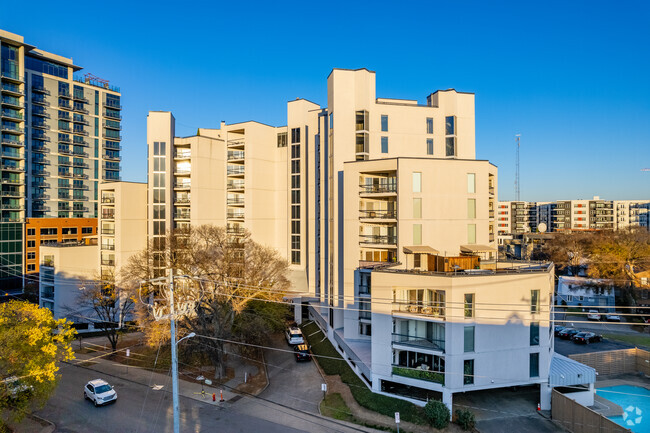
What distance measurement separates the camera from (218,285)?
2895cm

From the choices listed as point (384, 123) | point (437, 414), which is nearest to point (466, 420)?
point (437, 414)

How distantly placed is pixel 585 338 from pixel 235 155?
4304 centimetres

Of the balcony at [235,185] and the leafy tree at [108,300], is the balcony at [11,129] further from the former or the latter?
the balcony at [235,185]

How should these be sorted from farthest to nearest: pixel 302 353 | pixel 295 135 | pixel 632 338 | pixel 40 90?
pixel 40 90
pixel 295 135
pixel 632 338
pixel 302 353

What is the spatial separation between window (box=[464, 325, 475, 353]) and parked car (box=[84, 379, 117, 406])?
2192 centimetres

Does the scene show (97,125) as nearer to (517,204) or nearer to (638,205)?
(517,204)

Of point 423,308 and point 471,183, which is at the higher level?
point 471,183

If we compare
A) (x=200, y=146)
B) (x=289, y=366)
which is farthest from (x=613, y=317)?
(x=200, y=146)

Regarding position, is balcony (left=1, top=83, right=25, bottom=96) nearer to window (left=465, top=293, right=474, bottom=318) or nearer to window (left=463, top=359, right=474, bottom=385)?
window (left=465, top=293, right=474, bottom=318)

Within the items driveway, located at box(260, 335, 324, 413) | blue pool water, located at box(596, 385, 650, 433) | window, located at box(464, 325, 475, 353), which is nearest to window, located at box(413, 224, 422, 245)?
window, located at box(464, 325, 475, 353)

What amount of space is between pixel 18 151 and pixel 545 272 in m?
69.5

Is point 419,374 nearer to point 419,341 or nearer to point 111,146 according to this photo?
point 419,341

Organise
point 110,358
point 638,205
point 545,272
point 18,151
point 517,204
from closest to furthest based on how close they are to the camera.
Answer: point 545,272 < point 110,358 < point 18,151 < point 638,205 < point 517,204

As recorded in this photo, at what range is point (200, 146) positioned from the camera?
44.1m
